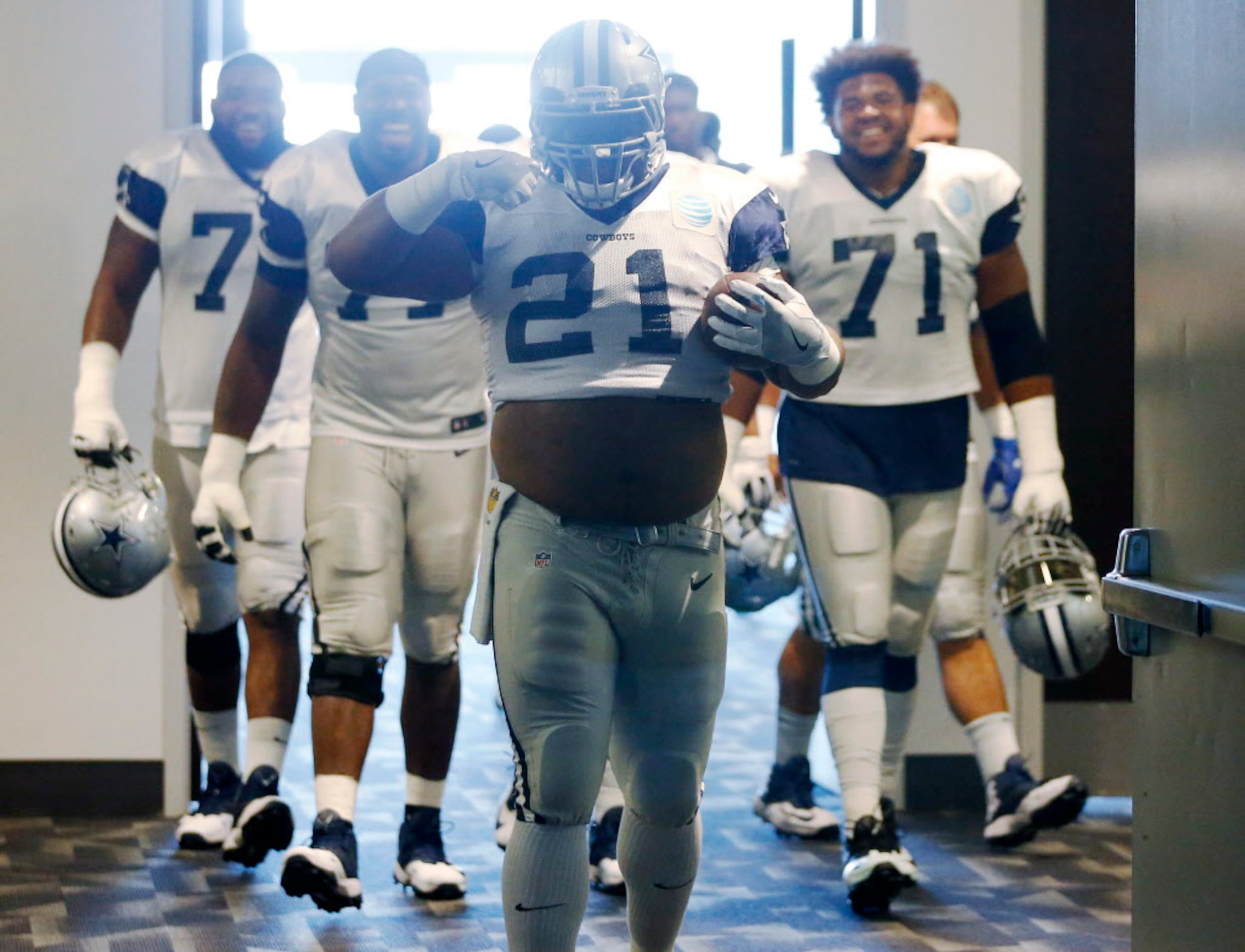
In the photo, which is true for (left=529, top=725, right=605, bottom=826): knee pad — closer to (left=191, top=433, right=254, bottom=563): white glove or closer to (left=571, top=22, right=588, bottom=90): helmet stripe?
(left=571, top=22, right=588, bottom=90): helmet stripe

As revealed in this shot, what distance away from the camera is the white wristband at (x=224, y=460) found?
137 inches

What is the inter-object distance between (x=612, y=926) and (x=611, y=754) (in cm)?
91

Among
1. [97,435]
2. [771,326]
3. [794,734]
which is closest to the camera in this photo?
[771,326]

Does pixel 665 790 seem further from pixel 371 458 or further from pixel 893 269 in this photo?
pixel 893 269

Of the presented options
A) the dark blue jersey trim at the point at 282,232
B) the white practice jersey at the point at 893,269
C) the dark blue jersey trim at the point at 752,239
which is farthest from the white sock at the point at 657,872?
the dark blue jersey trim at the point at 282,232

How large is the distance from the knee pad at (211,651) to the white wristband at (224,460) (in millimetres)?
726

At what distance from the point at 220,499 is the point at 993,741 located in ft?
6.38

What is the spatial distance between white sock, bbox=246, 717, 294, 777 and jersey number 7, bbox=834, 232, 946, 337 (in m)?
1.54

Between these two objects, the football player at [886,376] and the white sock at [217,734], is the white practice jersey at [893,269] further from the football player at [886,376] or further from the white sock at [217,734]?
the white sock at [217,734]

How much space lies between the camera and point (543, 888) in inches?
94.6

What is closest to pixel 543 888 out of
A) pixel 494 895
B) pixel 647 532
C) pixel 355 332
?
pixel 647 532

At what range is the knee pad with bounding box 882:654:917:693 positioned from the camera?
3.98 metres

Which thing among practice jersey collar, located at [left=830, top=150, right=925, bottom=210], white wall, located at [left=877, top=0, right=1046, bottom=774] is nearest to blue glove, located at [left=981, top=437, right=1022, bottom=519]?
white wall, located at [left=877, top=0, right=1046, bottom=774]

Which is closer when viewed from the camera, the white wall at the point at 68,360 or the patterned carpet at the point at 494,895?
the patterned carpet at the point at 494,895
